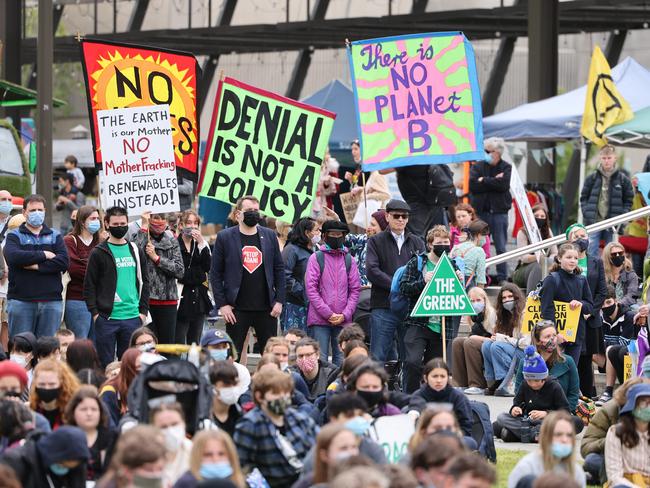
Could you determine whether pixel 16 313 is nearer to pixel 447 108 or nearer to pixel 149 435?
pixel 447 108

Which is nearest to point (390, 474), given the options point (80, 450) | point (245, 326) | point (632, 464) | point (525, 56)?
point (80, 450)

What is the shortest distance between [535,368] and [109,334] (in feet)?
12.2

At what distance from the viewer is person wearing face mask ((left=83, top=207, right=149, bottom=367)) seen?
1530 cm

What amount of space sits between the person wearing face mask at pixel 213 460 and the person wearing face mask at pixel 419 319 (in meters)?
5.79

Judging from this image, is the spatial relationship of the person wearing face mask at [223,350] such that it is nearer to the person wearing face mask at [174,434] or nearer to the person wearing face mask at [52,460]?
the person wearing face mask at [174,434]

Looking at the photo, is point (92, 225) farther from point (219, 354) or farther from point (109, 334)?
point (219, 354)

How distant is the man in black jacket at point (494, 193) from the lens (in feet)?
70.0

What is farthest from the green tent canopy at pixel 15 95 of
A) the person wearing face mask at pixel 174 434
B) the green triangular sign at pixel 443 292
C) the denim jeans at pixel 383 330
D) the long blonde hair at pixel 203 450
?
the long blonde hair at pixel 203 450

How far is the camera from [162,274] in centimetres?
1631

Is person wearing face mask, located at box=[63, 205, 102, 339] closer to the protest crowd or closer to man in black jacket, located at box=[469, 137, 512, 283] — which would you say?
the protest crowd

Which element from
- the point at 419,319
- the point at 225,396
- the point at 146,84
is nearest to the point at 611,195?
the point at 146,84

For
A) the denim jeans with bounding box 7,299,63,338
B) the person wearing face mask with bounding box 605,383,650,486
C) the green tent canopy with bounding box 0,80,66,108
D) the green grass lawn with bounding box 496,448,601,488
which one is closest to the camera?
the person wearing face mask with bounding box 605,383,650,486

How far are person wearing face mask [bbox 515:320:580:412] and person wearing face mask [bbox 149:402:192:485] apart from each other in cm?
586

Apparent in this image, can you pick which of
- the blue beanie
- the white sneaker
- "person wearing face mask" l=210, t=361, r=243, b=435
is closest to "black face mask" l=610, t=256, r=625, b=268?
the white sneaker
